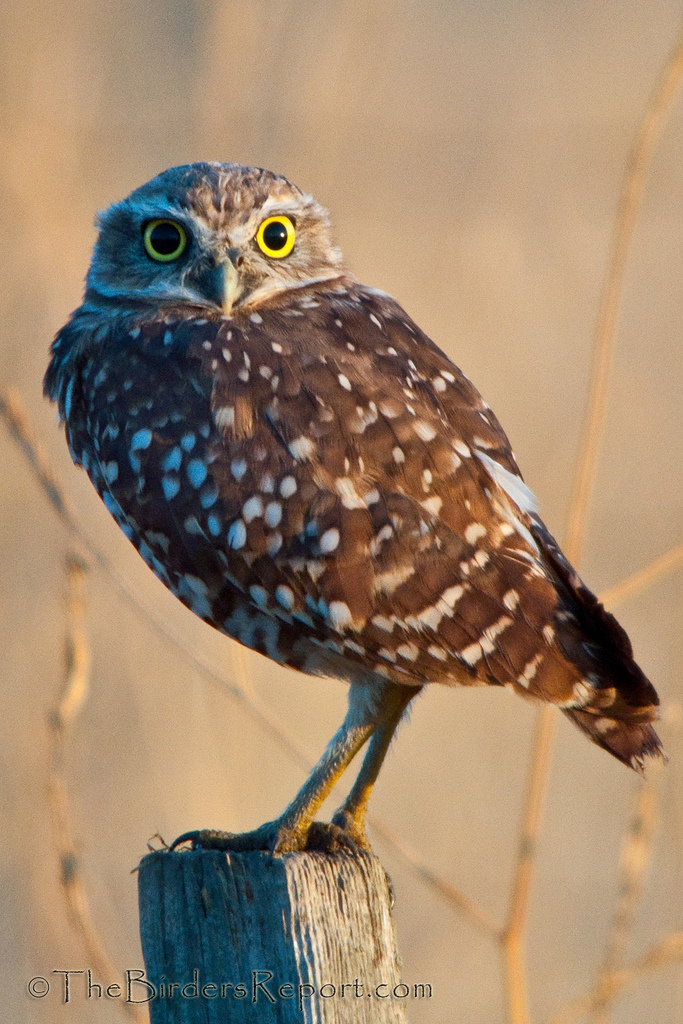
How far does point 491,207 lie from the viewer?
20.8 feet

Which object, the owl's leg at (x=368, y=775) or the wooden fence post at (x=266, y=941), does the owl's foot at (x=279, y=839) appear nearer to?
the owl's leg at (x=368, y=775)

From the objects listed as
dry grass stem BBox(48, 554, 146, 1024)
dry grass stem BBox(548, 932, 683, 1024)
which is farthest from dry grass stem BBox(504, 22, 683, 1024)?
dry grass stem BBox(48, 554, 146, 1024)

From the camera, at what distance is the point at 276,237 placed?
318 centimetres

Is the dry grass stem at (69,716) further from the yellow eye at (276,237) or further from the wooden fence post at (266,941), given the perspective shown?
the yellow eye at (276,237)

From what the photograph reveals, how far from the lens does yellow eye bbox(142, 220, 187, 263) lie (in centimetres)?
307

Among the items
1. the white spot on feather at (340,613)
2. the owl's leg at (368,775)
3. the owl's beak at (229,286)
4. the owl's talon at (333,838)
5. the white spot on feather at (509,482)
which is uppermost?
the owl's beak at (229,286)

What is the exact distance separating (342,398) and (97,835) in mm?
3246

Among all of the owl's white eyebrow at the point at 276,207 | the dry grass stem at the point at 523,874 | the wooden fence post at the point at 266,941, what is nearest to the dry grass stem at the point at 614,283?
the dry grass stem at the point at 523,874

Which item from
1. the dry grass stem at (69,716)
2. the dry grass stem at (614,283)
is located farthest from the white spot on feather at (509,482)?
the dry grass stem at (69,716)

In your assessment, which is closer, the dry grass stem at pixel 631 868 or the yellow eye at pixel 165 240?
the yellow eye at pixel 165 240

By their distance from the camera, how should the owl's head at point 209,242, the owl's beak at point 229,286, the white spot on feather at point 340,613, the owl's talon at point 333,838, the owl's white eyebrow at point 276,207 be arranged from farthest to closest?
the owl's white eyebrow at point 276,207
the owl's head at point 209,242
the owl's beak at point 229,286
the owl's talon at point 333,838
the white spot on feather at point 340,613

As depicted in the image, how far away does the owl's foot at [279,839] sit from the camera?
261cm

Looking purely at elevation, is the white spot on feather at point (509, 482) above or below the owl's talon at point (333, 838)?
above

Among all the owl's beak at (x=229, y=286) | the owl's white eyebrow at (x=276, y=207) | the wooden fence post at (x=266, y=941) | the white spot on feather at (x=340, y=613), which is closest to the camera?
the wooden fence post at (x=266, y=941)
